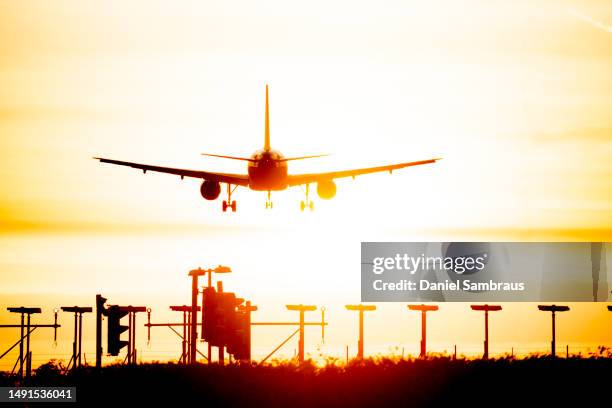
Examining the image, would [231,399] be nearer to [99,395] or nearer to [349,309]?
[99,395]

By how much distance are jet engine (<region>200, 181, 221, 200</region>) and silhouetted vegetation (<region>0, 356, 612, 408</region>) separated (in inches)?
1721

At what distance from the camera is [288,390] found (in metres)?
44.3

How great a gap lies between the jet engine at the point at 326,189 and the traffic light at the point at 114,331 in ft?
163

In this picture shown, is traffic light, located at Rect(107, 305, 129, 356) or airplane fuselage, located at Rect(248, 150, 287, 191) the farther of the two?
airplane fuselage, located at Rect(248, 150, 287, 191)

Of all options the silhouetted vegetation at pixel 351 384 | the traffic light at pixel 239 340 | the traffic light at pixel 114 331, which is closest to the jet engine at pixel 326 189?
the traffic light at pixel 239 340

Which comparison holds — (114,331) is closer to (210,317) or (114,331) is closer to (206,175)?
(210,317)

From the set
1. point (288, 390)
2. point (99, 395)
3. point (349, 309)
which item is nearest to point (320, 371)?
point (288, 390)

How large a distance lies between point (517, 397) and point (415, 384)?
4.26m

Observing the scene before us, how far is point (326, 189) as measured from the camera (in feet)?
314

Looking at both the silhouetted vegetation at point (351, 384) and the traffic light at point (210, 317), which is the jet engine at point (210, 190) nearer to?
the traffic light at point (210, 317)

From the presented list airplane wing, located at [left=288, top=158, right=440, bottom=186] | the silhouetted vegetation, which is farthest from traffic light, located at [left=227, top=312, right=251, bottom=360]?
airplane wing, located at [left=288, top=158, right=440, bottom=186]

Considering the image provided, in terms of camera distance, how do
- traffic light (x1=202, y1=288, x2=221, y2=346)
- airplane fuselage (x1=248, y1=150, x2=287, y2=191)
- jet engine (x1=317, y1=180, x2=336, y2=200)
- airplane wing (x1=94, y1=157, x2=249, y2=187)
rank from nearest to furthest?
traffic light (x1=202, y1=288, x2=221, y2=346)
airplane fuselage (x1=248, y1=150, x2=287, y2=191)
airplane wing (x1=94, y1=157, x2=249, y2=187)
jet engine (x1=317, y1=180, x2=336, y2=200)

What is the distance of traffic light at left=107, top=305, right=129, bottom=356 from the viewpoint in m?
44.5

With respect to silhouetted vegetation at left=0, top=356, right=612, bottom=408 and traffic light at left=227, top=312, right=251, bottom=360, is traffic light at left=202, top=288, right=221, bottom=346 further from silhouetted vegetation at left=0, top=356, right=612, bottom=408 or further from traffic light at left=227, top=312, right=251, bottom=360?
silhouetted vegetation at left=0, top=356, right=612, bottom=408
